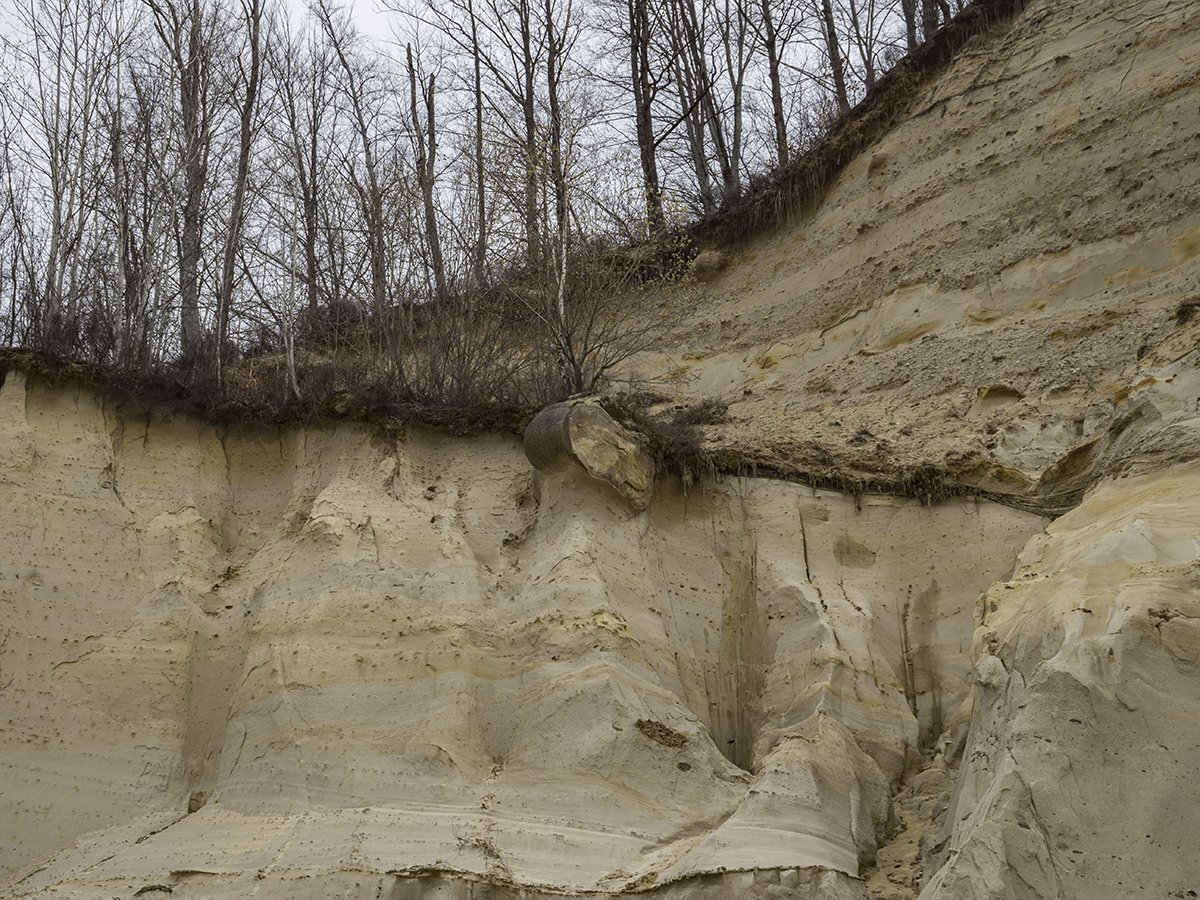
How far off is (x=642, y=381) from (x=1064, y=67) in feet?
20.1

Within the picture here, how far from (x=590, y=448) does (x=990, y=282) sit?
5335mm

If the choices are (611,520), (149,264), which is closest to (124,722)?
(611,520)

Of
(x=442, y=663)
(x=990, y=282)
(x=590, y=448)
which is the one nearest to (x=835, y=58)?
(x=990, y=282)

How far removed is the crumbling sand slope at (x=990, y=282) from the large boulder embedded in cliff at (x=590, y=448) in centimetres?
105

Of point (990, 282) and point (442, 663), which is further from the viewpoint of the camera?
point (990, 282)

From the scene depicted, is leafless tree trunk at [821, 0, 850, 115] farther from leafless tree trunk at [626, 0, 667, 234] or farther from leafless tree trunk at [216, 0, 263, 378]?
leafless tree trunk at [216, 0, 263, 378]

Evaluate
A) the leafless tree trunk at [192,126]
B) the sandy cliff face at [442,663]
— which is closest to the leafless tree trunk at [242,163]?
the leafless tree trunk at [192,126]

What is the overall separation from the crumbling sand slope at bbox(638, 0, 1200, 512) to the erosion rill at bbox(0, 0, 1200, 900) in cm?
5

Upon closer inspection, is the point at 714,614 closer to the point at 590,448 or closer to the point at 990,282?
the point at 590,448

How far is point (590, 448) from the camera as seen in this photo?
10.8 m

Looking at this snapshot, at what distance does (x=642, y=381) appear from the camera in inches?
621

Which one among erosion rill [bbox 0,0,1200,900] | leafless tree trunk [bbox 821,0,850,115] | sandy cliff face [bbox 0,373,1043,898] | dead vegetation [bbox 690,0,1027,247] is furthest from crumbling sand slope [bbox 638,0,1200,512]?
leafless tree trunk [bbox 821,0,850,115]

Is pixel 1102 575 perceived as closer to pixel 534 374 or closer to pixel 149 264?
pixel 534 374

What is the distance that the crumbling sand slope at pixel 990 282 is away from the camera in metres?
11.6
